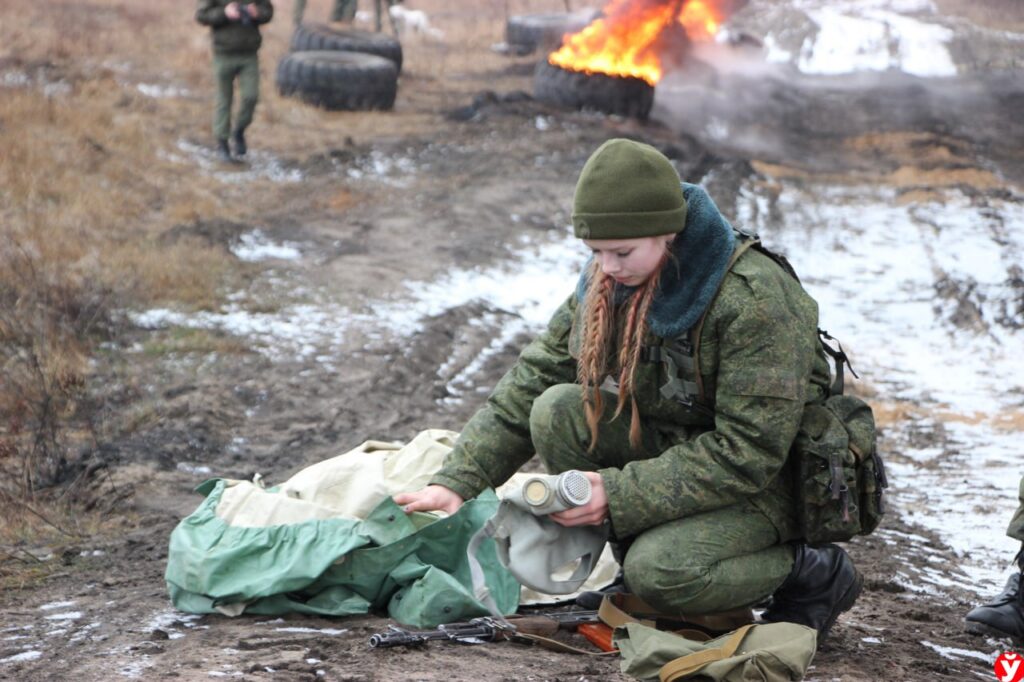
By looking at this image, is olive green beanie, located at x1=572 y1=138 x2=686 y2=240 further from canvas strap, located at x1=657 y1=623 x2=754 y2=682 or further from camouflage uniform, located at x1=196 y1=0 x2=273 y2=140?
camouflage uniform, located at x1=196 y1=0 x2=273 y2=140

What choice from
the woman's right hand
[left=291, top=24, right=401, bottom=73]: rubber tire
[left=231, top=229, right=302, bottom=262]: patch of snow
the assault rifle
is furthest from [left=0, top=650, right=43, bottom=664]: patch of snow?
[left=291, top=24, right=401, bottom=73]: rubber tire

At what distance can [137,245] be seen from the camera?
9141mm

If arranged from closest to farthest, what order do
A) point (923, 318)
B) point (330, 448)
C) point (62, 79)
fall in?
point (330, 448) → point (923, 318) → point (62, 79)

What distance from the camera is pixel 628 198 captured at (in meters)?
3.18

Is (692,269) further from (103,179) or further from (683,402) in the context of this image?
(103,179)

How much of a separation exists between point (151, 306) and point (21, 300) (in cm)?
87

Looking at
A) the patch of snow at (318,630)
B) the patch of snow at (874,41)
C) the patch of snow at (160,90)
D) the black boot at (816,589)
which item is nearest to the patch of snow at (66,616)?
the patch of snow at (318,630)

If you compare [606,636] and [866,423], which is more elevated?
[866,423]

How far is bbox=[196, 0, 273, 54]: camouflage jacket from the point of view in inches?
482

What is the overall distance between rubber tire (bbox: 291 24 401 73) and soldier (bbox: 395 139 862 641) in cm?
1435

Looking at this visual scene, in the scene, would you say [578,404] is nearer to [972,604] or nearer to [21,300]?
[972,604]

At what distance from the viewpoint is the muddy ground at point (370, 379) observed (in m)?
3.42

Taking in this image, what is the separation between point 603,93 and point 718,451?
1239 cm

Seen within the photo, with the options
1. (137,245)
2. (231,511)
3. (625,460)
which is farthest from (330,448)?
(137,245)
